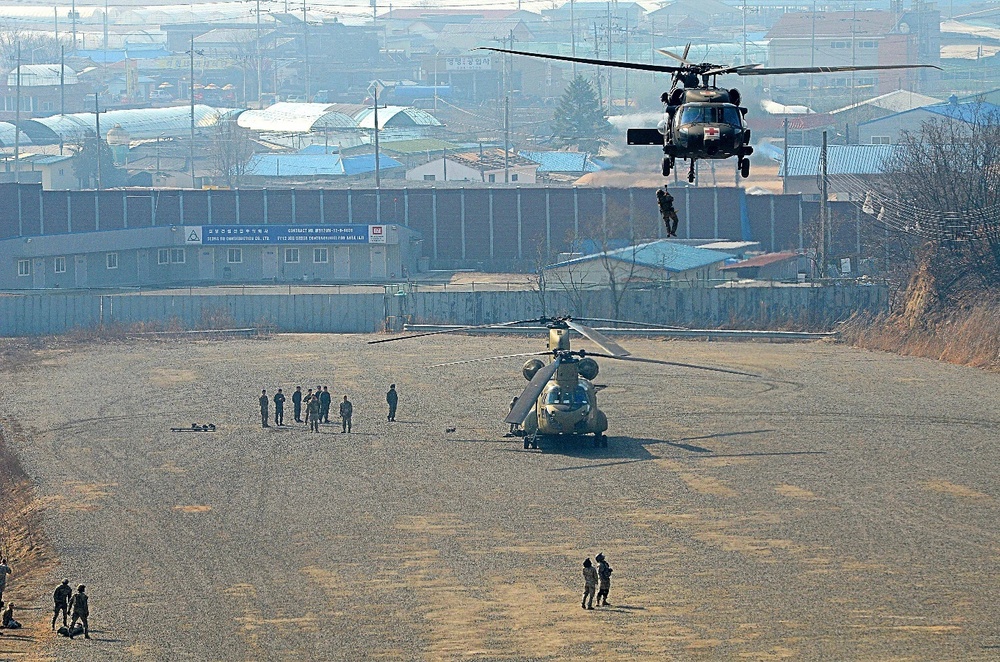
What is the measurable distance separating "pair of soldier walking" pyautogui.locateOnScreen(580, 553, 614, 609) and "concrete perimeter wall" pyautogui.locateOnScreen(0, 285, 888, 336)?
35.5m

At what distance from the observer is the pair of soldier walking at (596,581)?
80.0 ft

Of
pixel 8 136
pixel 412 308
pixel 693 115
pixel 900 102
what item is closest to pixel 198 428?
pixel 412 308

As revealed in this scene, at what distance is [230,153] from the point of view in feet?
405

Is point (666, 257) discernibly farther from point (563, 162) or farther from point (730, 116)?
point (563, 162)

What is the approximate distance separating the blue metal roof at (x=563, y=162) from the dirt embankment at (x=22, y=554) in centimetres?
7823

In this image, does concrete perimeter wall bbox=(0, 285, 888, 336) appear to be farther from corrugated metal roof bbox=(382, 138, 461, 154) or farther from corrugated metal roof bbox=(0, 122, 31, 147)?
corrugated metal roof bbox=(0, 122, 31, 147)

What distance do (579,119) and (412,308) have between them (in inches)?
2755

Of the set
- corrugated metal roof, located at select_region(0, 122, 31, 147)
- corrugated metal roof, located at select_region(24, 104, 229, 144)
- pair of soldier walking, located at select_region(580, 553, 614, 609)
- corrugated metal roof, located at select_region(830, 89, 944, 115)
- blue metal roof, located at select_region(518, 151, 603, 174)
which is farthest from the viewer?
corrugated metal roof, located at select_region(24, 104, 229, 144)

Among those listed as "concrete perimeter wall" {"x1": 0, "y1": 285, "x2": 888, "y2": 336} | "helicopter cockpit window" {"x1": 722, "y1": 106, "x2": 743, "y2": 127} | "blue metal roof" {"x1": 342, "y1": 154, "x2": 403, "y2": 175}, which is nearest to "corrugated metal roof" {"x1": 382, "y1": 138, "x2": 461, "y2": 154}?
"blue metal roof" {"x1": 342, "y1": 154, "x2": 403, "y2": 175}

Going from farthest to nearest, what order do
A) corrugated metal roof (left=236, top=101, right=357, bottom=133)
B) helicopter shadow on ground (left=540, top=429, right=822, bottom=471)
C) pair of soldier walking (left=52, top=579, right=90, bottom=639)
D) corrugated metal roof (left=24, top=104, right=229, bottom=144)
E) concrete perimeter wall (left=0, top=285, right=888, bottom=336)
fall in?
corrugated metal roof (left=236, top=101, right=357, bottom=133), corrugated metal roof (left=24, top=104, right=229, bottom=144), concrete perimeter wall (left=0, top=285, right=888, bottom=336), helicopter shadow on ground (left=540, top=429, right=822, bottom=471), pair of soldier walking (left=52, top=579, right=90, bottom=639)

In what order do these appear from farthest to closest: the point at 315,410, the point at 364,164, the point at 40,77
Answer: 1. the point at 40,77
2. the point at 364,164
3. the point at 315,410

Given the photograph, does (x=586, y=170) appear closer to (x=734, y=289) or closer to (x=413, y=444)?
(x=734, y=289)

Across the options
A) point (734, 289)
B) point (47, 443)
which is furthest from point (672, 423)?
point (734, 289)

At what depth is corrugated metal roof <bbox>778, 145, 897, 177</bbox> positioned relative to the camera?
301 feet
